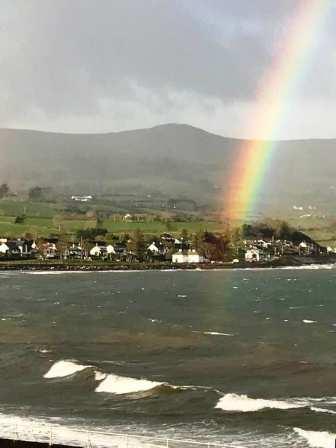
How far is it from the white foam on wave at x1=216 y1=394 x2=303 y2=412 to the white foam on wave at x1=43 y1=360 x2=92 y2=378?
1157cm

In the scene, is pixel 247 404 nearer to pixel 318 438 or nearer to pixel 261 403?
pixel 261 403

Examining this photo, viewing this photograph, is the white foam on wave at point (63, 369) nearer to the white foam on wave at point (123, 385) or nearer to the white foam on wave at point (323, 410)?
the white foam on wave at point (123, 385)

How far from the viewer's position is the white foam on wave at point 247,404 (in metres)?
34.3

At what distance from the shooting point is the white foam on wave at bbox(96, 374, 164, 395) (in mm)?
38656

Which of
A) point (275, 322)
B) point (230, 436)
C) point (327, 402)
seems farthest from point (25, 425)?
point (275, 322)

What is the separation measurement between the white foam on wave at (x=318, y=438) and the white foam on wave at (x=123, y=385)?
10.8 meters

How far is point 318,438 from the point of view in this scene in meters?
29.1

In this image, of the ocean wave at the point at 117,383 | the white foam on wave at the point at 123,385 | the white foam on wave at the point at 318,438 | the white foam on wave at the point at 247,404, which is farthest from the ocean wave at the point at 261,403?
the white foam on wave at the point at 123,385

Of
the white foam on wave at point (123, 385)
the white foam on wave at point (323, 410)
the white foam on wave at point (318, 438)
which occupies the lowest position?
the white foam on wave at point (318, 438)

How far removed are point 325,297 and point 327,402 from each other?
77613 millimetres

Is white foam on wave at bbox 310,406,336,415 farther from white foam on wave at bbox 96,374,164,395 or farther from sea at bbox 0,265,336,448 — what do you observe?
white foam on wave at bbox 96,374,164,395

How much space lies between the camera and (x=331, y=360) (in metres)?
48.8

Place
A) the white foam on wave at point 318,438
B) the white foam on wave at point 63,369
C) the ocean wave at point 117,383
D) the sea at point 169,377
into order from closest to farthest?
the white foam on wave at point 318,438 → the sea at point 169,377 → the ocean wave at point 117,383 → the white foam on wave at point 63,369

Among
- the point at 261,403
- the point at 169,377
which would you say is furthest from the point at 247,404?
the point at 169,377
